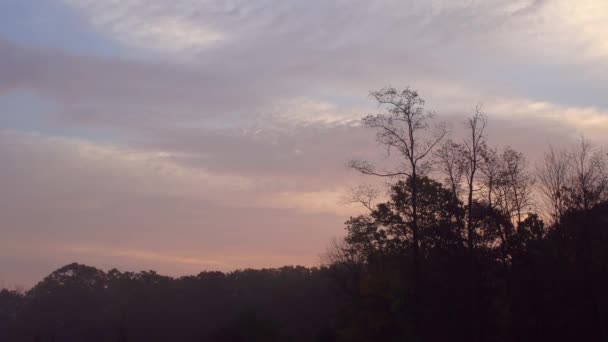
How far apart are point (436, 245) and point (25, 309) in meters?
69.0

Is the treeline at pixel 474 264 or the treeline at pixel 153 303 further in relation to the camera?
the treeline at pixel 153 303

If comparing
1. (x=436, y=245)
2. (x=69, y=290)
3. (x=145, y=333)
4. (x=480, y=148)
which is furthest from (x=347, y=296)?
(x=69, y=290)

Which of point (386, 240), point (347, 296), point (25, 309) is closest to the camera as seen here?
point (386, 240)

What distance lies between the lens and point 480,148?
3119 cm

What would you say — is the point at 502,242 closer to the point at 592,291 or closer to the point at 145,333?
the point at 592,291

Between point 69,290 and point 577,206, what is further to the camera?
point 69,290

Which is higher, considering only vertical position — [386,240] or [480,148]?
[480,148]

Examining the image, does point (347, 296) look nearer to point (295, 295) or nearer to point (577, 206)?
point (577, 206)

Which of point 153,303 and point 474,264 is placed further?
point 153,303

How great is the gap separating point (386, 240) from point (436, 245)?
5465 mm

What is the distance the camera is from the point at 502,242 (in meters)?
33.2

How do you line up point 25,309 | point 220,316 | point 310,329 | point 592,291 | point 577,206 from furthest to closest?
point 25,309 < point 220,316 < point 310,329 < point 577,206 < point 592,291

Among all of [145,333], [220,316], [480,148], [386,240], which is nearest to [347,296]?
[386,240]

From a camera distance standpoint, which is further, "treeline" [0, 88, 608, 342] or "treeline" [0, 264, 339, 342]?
"treeline" [0, 264, 339, 342]
